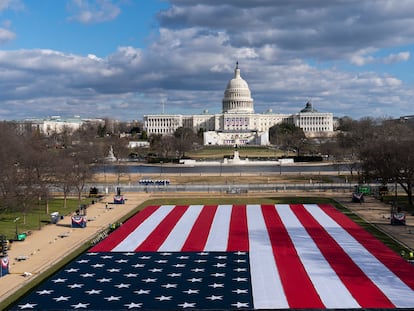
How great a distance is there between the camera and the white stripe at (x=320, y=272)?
19922mm

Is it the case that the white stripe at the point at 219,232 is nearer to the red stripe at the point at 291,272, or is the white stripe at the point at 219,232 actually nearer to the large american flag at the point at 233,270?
the large american flag at the point at 233,270

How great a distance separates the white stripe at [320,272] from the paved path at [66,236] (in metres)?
5.37

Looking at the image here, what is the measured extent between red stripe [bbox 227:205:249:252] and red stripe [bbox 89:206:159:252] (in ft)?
20.6

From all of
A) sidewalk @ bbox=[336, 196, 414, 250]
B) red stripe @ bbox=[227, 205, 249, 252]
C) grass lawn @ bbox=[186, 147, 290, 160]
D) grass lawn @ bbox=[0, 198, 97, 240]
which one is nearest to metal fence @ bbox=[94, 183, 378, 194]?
sidewalk @ bbox=[336, 196, 414, 250]

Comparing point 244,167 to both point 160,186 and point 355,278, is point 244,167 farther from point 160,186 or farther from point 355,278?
point 355,278

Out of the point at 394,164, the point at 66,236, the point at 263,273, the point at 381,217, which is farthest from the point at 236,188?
the point at 263,273

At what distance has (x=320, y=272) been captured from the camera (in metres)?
23.9

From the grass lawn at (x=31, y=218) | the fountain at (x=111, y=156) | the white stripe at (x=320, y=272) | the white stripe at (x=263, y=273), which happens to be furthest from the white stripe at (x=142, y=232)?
the fountain at (x=111, y=156)

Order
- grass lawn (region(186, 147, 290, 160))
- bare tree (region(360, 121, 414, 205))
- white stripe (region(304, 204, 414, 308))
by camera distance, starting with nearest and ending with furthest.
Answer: white stripe (region(304, 204, 414, 308)) < bare tree (region(360, 121, 414, 205)) < grass lawn (region(186, 147, 290, 160))

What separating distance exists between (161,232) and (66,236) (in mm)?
5778

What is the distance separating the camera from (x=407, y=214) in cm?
4041

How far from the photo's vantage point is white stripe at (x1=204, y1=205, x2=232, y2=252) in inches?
1146

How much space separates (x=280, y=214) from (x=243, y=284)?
1912 cm

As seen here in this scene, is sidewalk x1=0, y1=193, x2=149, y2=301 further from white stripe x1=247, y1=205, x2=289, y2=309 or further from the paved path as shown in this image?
white stripe x1=247, y1=205, x2=289, y2=309
